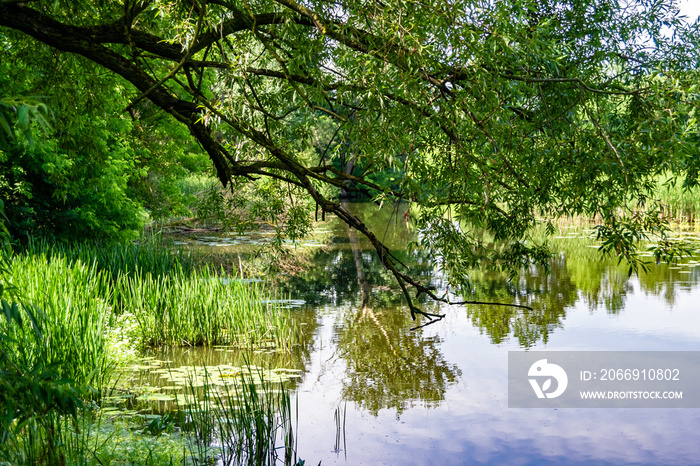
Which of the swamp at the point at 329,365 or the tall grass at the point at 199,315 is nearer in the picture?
the swamp at the point at 329,365

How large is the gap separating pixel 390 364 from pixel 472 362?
106cm

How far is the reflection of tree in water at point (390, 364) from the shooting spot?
697 centimetres


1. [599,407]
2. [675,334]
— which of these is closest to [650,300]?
[675,334]

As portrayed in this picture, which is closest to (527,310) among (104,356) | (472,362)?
(472,362)

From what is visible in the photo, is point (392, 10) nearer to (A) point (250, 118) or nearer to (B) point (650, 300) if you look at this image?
(A) point (250, 118)

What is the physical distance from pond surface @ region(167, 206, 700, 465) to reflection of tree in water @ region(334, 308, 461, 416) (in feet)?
0.07

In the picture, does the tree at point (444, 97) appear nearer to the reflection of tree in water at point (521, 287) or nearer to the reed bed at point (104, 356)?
the reed bed at point (104, 356)

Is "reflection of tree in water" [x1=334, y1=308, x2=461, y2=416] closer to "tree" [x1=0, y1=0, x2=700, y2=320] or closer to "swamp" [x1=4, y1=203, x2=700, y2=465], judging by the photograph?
"swamp" [x1=4, y1=203, x2=700, y2=465]

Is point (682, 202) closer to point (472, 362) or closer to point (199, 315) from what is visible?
point (472, 362)

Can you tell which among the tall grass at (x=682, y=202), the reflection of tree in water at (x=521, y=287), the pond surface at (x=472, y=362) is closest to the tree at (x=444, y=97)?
the pond surface at (x=472, y=362)
